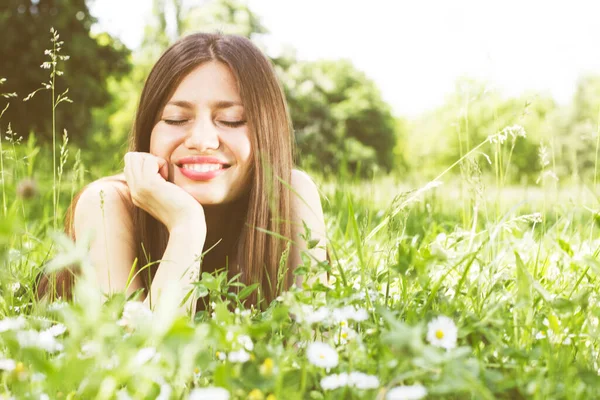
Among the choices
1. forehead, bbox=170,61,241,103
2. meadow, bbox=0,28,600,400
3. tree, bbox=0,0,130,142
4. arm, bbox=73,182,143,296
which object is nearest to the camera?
meadow, bbox=0,28,600,400

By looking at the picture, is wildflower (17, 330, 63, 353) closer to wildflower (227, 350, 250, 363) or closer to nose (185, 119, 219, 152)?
wildflower (227, 350, 250, 363)

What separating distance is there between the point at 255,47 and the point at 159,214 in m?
0.92

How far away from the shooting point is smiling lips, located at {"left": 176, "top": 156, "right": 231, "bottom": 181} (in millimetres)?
2287

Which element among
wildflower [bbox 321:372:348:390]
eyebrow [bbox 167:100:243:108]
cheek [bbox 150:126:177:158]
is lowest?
wildflower [bbox 321:372:348:390]

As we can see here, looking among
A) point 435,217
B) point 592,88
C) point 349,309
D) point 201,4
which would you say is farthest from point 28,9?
point 592,88

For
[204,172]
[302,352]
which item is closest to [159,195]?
[204,172]

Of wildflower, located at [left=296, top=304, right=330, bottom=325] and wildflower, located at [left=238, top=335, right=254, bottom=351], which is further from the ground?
wildflower, located at [left=296, top=304, right=330, bottom=325]

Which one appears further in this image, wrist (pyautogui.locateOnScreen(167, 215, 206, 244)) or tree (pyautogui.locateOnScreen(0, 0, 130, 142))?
tree (pyautogui.locateOnScreen(0, 0, 130, 142))

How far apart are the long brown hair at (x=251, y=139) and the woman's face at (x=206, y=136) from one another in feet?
0.15

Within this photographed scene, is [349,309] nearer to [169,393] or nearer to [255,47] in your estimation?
[169,393]

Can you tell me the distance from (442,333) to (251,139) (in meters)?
1.39

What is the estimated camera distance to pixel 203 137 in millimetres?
2244

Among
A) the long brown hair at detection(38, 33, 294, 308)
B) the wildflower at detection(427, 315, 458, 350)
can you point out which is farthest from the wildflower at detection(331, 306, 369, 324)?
the long brown hair at detection(38, 33, 294, 308)

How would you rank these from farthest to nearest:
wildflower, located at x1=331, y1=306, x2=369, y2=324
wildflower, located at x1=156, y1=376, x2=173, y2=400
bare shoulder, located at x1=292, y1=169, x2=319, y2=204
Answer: bare shoulder, located at x1=292, y1=169, x2=319, y2=204 < wildflower, located at x1=331, y1=306, x2=369, y2=324 < wildflower, located at x1=156, y1=376, x2=173, y2=400
